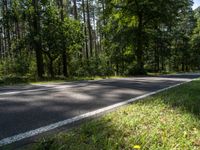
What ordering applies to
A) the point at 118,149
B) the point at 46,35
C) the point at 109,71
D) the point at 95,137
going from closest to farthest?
1. the point at 118,149
2. the point at 95,137
3. the point at 46,35
4. the point at 109,71

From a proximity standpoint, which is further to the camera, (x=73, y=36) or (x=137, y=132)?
(x=73, y=36)

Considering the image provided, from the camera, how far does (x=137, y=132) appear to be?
13.5ft

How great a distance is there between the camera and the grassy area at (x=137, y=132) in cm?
355

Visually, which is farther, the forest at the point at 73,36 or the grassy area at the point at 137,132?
the forest at the point at 73,36

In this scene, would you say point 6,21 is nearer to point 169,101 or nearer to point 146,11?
point 146,11

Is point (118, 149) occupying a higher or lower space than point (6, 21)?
lower

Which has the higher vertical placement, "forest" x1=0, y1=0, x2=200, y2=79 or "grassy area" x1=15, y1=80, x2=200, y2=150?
"forest" x1=0, y1=0, x2=200, y2=79

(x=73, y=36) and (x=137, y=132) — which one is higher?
(x=73, y=36)

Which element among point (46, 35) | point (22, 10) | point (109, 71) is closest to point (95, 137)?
point (46, 35)

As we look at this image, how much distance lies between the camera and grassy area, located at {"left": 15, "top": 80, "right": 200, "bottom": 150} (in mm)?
3547

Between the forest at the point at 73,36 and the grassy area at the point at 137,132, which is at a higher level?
the forest at the point at 73,36

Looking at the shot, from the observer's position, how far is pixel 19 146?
364cm

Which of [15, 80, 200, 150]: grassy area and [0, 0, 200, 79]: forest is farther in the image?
[0, 0, 200, 79]: forest

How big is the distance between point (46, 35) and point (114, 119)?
16536 millimetres
